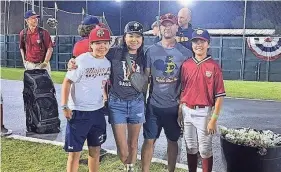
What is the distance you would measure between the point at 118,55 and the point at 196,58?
2.65 feet

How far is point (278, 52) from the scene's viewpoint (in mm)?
16781

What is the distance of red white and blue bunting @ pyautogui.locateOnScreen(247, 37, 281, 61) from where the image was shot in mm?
16859

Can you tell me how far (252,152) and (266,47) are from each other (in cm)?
1407

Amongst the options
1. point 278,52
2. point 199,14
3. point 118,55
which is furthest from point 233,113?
point 199,14

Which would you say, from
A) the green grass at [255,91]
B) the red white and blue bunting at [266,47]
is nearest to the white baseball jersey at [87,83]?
the green grass at [255,91]

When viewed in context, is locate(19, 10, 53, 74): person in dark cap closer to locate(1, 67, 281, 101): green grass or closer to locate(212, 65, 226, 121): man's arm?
locate(212, 65, 226, 121): man's arm

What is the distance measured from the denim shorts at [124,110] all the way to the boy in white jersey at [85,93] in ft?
0.46

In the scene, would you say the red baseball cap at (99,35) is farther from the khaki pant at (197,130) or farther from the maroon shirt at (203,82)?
the khaki pant at (197,130)

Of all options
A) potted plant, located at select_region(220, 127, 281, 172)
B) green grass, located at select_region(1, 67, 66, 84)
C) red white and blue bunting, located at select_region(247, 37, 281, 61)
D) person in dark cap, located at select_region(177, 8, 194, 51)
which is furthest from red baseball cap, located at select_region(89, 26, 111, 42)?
red white and blue bunting, located at select_region(247, 37, 281, 61)

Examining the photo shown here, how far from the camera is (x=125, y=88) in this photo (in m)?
4.12

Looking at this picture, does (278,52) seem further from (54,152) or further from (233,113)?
(54,152)

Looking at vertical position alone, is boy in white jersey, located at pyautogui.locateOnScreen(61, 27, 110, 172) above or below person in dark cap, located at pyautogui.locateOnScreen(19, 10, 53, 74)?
below

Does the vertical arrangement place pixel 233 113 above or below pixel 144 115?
below

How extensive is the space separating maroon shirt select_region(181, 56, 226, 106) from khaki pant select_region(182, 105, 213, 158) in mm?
90
